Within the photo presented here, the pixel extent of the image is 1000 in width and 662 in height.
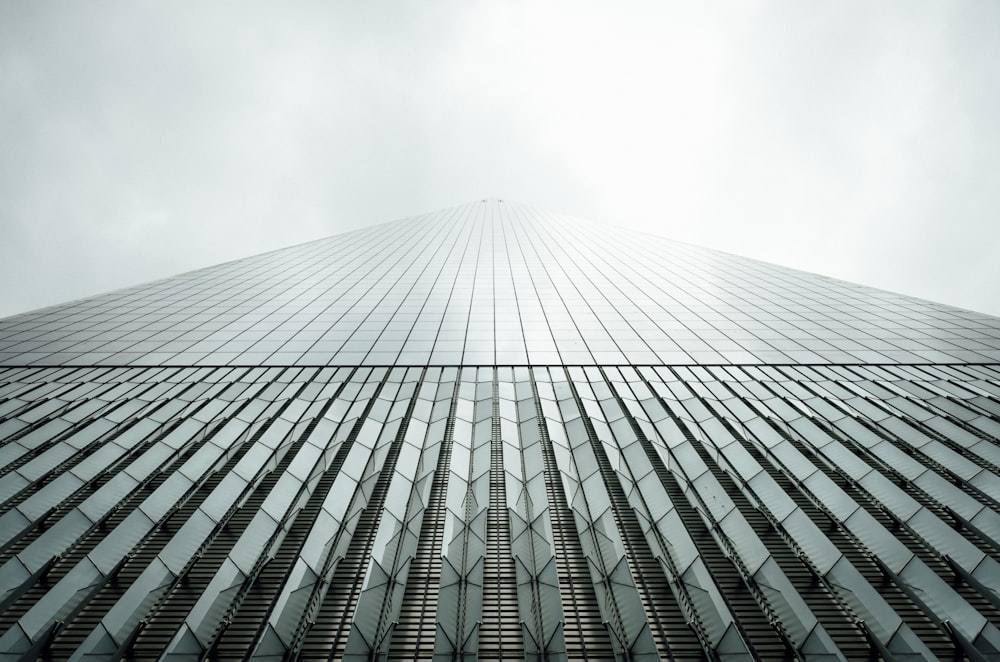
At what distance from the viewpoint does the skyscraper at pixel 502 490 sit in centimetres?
663

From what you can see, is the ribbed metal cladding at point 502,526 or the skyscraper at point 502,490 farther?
the skyscraper at point 502,490

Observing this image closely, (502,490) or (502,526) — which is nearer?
(502,526)

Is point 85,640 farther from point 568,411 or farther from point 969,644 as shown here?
point 969,644

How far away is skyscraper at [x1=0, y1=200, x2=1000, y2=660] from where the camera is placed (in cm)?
663

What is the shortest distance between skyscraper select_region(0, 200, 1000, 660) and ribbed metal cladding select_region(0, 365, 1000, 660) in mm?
53

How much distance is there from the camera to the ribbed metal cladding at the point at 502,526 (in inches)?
257

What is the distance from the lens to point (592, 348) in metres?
19.1

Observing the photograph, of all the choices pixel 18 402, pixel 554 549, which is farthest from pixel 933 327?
pixel 18 402

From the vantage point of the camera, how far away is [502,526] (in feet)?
29.3

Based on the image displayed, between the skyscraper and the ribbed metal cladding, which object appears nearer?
the ribbed metal cladding

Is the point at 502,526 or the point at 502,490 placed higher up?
the point at 502,490

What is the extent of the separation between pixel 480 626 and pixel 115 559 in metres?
6.79

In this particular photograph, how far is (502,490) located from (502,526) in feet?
3.70

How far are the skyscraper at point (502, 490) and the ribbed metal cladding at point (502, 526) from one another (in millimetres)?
53
